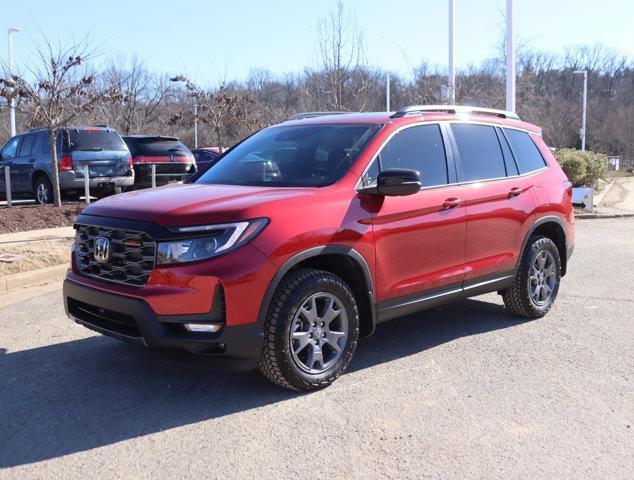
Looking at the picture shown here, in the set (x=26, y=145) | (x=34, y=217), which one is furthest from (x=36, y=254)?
(x=26, y=145)

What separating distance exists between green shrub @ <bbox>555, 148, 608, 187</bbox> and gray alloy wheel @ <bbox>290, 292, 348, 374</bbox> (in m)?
15.9

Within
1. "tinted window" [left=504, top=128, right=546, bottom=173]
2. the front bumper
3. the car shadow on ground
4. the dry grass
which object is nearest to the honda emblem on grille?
the front bumper

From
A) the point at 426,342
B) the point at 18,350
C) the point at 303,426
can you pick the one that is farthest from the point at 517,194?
the point at 18,350

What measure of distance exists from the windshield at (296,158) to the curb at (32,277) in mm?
3475

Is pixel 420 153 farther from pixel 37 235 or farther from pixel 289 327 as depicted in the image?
pixel 37 235

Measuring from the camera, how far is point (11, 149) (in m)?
15.0

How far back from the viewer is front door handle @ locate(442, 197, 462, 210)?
4996 mm

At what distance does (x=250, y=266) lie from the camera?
150 inches

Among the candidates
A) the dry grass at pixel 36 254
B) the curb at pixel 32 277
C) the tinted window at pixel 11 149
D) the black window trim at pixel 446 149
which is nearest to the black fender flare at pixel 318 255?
the black window trim at pixel 446 149

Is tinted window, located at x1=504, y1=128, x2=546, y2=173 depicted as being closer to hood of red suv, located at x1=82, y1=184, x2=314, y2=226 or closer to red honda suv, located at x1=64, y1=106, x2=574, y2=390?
red honda suv, located at x1=64, y1=106, x2=574, y2=390

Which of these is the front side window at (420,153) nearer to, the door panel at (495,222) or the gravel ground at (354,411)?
the door panel at (495,222)

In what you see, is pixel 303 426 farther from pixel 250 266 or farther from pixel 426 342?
pixel 426 342

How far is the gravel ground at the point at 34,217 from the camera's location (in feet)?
36.4

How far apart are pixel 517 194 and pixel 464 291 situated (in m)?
1.11
